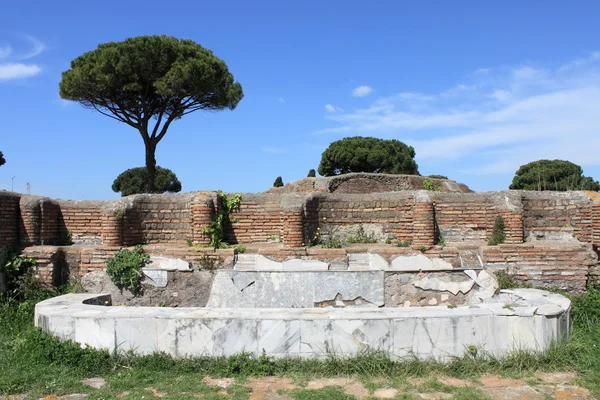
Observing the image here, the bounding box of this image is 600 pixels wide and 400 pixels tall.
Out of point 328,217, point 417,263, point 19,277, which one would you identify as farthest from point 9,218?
point 417,263

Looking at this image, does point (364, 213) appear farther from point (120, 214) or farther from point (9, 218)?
point (9, 218)

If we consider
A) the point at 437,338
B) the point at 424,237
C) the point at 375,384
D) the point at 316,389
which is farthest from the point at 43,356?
the point at 424,237

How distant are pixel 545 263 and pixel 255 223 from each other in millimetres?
4860

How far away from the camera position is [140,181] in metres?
30.2

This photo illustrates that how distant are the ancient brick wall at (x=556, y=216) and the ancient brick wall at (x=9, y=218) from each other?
8.76m

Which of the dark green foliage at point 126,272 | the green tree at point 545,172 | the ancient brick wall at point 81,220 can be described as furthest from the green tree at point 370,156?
the dark green foliage at point 126,272

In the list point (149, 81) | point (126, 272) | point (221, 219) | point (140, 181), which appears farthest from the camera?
point (140, 181)

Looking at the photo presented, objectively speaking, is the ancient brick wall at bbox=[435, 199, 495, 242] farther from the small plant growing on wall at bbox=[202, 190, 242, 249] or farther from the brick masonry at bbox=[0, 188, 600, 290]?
the small plant growing on wall at bbox=[202, 190, 242, 249]

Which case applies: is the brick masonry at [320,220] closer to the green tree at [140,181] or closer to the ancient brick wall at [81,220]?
the ancient brick wall at [81,220]

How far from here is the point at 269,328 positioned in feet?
15.4

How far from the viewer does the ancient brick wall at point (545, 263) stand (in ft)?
25.1

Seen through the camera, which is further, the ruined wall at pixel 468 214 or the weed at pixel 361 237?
the weed at pixel 361 237

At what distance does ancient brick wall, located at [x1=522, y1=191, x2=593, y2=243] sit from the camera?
8289mm

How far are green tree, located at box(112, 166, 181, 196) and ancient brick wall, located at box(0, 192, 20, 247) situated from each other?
21.4 metres
